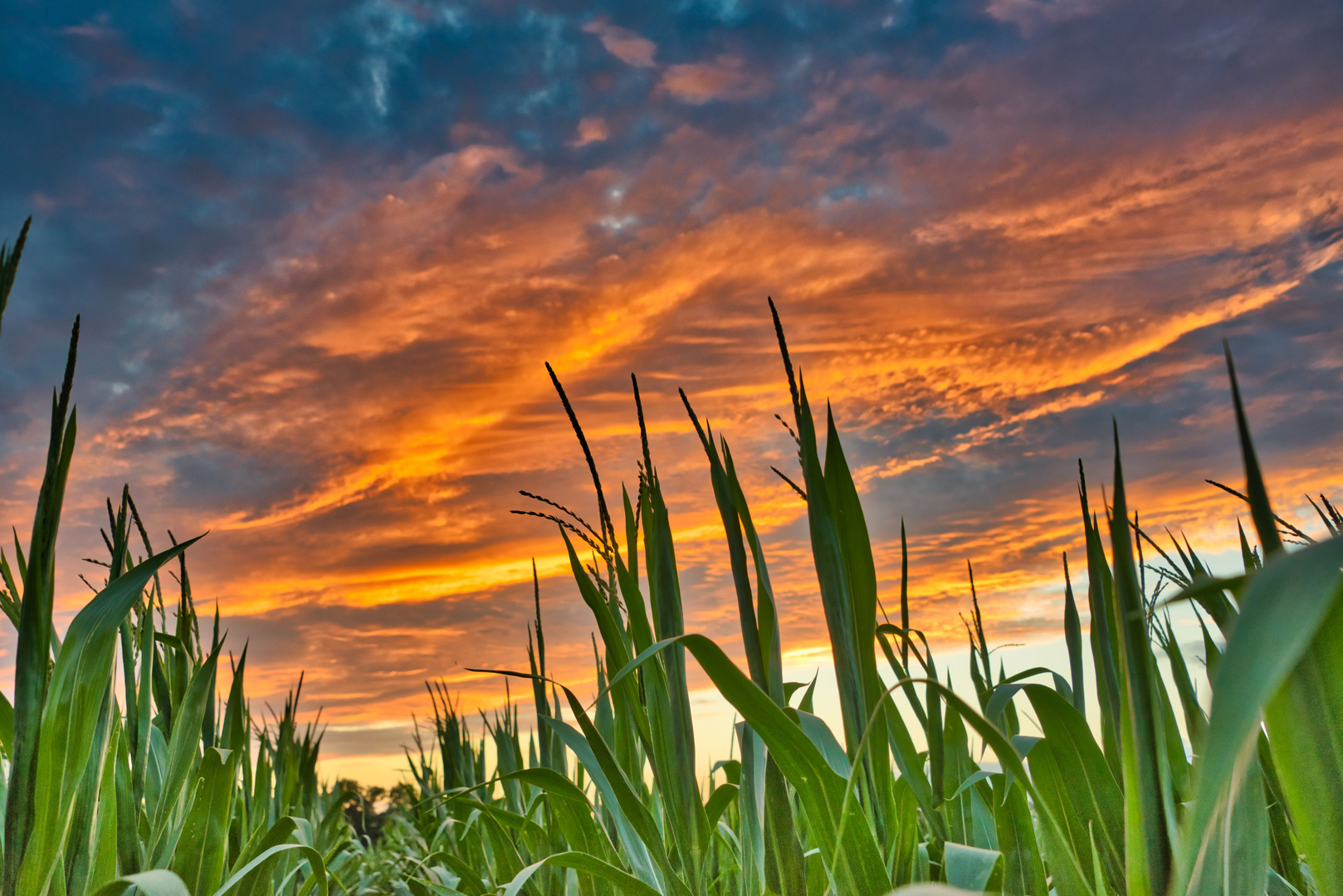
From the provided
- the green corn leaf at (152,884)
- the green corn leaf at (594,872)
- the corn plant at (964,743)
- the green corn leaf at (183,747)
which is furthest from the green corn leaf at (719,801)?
the green corn leaf at (183,747)

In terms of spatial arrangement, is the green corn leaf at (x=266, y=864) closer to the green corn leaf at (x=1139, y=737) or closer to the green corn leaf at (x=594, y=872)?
the green corn leaf at (x=594, y=872)

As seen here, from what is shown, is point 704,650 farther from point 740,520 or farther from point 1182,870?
point 1182,870

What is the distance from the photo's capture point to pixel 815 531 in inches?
42.1

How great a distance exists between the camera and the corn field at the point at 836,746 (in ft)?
2.37

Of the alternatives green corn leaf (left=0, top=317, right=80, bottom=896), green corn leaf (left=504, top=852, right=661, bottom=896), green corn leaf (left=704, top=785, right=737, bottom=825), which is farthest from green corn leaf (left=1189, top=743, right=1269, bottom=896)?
green corn leaf (left=0, top=317, right=80, bottom=896)

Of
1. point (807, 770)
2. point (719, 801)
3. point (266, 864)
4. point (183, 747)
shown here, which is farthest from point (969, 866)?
point (183, 747)

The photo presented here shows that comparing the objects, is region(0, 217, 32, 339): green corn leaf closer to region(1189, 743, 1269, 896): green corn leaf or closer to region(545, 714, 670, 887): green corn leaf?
region(545, 714, 670, 887): green corn leaf

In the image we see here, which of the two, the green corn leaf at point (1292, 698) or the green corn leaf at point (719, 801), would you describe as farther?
the green corn leaf at point (719, 801)

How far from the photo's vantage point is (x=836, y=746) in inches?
45.3

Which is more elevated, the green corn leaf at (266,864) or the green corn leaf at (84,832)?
the green corn leaf at (84,832)

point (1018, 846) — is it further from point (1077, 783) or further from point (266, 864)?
point (266, 864)

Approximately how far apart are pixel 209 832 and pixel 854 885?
1205 mm

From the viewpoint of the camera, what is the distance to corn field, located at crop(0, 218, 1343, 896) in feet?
2.37

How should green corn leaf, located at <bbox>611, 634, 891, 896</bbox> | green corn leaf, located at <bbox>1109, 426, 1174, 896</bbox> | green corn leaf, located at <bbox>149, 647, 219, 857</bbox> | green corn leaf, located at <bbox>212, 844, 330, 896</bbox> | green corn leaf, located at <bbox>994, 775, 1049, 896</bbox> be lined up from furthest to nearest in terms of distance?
green corn leaf, located at <bbox>149, 647, 219, 857</bbox>
green corn leaf, located at <bbox>212, 844, 330, 896</bbox>
green corn leaf, located at <bbox>994, 775, 1049, 896</bbox>
green corn leaf, located at <bbox>611, 634, 891, 896</bbox>
green corn leaf, located at <bbox>1109, 426, 1174, 896</bbox>
